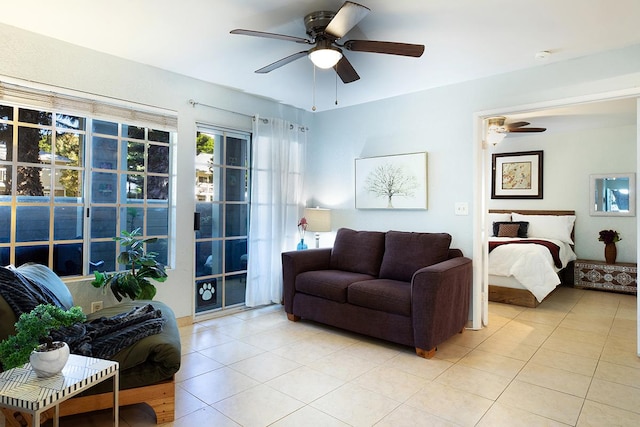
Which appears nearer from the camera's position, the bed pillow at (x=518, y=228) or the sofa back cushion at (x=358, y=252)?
the sofa back cushion at (x=358, y=252)

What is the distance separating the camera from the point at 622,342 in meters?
3.29

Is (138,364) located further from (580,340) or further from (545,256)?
(545,256)

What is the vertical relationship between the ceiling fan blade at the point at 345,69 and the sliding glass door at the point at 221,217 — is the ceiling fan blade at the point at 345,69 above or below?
above

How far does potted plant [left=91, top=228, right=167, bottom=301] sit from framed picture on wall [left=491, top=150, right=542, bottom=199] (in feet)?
19.5

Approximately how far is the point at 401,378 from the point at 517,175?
5.20 meters

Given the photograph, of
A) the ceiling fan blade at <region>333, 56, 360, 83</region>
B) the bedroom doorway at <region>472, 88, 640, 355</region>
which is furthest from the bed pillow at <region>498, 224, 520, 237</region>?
the ceiling fan blade at <region>333, 56, 360, 83</region>

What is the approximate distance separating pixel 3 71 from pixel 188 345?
2525 millimetres

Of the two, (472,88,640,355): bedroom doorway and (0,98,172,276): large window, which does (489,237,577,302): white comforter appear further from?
(0,98,172,276): large window

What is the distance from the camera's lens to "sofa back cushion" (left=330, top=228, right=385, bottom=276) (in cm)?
391

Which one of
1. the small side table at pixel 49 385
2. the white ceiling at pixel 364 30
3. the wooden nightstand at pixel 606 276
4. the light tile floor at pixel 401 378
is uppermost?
the white ceiling at pixel 364 30

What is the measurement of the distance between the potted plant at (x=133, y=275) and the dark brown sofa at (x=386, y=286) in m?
1.34

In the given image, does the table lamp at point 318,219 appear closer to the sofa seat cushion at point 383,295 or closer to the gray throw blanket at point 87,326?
the sofa seat cushion at point 383,295

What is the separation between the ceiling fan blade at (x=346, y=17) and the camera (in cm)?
195

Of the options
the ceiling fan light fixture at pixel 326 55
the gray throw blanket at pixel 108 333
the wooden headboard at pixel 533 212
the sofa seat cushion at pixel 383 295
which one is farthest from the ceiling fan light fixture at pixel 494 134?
the gray throw blanket at pixel 108 333
